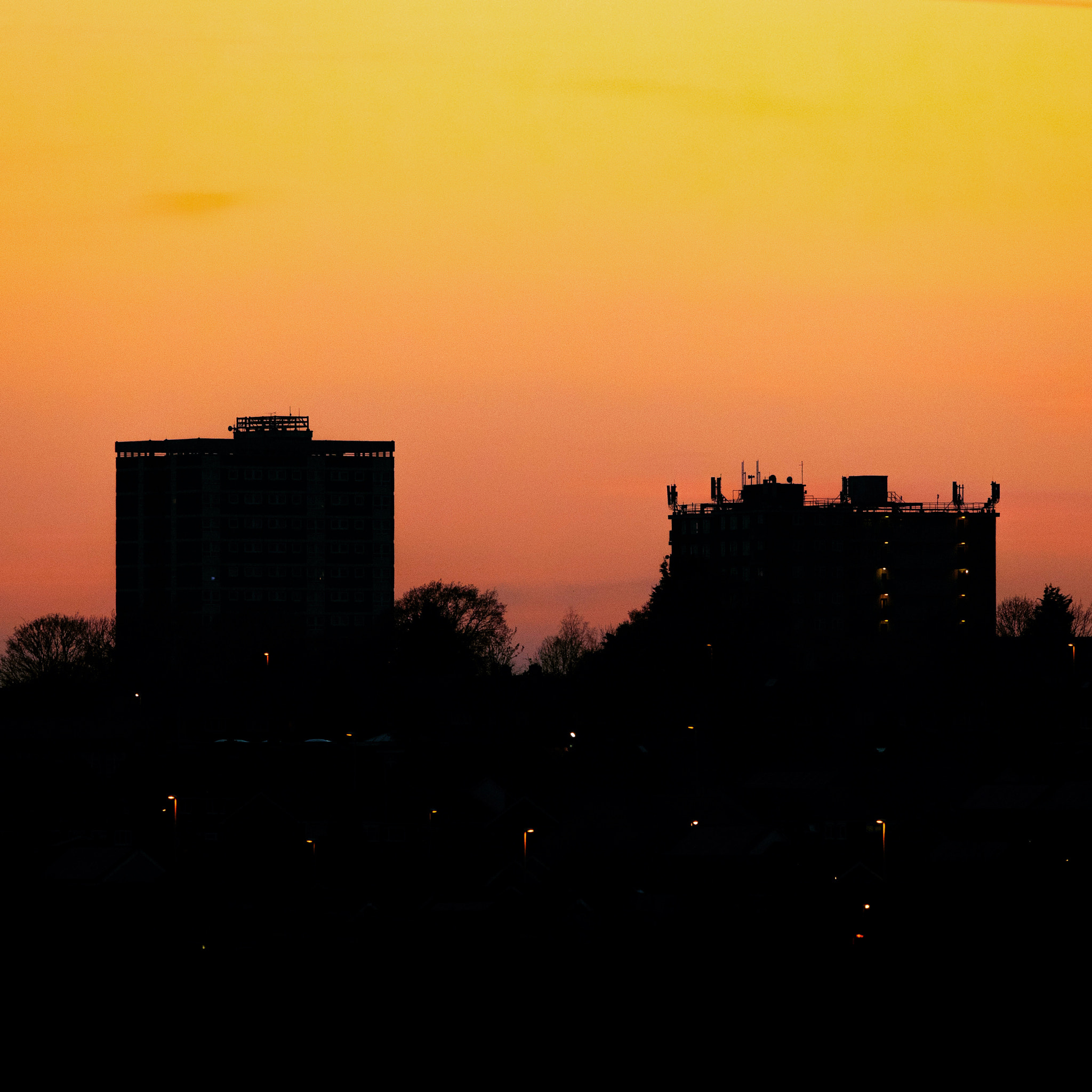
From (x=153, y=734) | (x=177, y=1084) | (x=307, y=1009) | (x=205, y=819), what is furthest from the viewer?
(x=153, y=734)

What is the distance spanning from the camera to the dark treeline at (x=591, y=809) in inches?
4424

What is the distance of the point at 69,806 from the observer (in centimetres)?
14262

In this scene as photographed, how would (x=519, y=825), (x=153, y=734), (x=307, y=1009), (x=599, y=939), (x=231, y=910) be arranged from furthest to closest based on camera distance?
(x=153, y=734) → (x=519, y=825) → (x=231, y=910) → (x=599, y=939) → (x=307, y=1009)

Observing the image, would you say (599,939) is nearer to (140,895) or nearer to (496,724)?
(140,895)

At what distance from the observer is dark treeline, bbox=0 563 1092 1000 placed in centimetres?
11238

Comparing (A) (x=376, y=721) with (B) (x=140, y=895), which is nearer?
(B) (x=140, y=895)

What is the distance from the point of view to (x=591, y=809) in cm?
12962

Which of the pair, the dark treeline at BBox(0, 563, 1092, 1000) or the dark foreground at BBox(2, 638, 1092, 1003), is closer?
the dark foreground at BBox(2, 638, 1092, 1003)

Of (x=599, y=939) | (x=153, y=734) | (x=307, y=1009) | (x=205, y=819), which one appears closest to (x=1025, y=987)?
(x=599, y=939)

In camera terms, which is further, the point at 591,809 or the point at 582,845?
the point at 591,809

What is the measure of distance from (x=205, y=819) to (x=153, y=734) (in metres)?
28.5

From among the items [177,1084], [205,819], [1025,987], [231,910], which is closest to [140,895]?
[231,910]

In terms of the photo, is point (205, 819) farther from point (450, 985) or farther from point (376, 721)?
point (450, 985)

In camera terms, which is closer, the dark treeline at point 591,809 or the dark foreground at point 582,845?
the dark foreground at point 582,845
